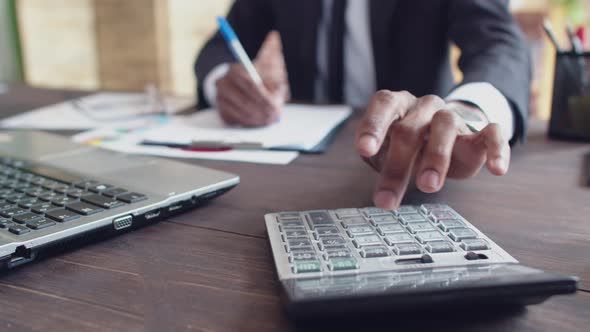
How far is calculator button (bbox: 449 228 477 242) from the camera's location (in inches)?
14.7

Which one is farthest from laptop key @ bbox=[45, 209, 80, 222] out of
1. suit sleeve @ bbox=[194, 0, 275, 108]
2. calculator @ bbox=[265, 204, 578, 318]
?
suit sleeve @ bbox=[194, 0, 275, 108]

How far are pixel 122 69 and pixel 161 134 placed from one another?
→ 206cm

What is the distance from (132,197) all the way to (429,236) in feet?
0.83

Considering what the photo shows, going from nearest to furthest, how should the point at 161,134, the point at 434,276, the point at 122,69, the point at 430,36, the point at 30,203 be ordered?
the point at 434,276, the point at 30,203, the point at 161,134, the point at 430,36, the point at 122,69

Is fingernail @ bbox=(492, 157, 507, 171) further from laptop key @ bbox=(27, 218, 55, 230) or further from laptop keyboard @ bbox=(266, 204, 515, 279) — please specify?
laptop key @ bbox=(27, 218, 55, 230)

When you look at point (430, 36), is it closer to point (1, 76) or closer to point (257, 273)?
point (257, 273)

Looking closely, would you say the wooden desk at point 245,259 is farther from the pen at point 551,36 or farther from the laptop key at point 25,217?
the pen at point 551,36

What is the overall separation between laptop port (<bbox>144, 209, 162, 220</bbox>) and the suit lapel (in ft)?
2.46

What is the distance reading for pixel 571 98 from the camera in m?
0.74

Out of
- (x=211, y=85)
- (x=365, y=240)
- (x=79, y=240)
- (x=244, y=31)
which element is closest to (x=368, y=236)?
(x=365, y=240)

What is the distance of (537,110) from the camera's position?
2.51 meters

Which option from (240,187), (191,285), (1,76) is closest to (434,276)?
(191,285)

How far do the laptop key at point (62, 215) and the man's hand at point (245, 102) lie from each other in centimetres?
43

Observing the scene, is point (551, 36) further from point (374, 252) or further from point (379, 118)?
point (374, 252)
